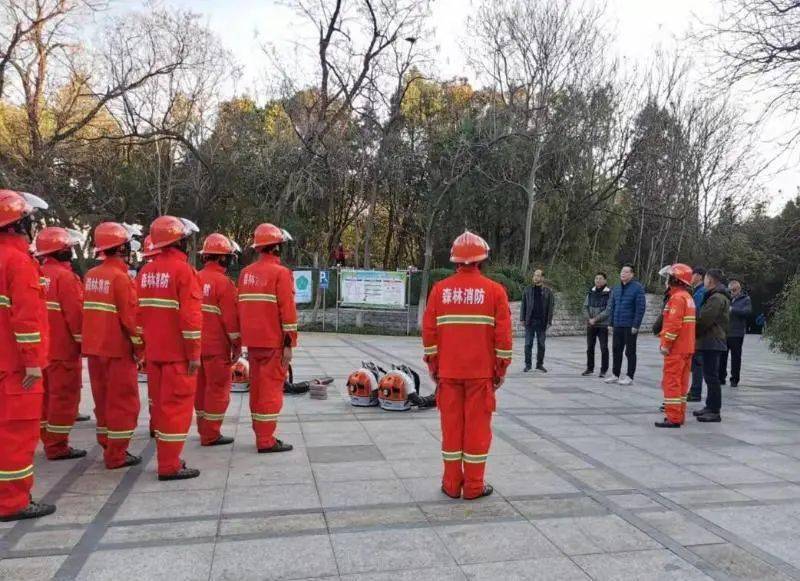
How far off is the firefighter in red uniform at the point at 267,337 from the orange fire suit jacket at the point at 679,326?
432cm

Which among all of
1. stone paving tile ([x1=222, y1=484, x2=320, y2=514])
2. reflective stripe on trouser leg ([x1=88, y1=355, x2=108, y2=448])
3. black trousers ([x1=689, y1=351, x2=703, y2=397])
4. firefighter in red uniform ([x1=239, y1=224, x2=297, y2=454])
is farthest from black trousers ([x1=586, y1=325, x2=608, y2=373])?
reflective stripe on trouser leg ([x1=88, y1=355, x2=108, y2=448])

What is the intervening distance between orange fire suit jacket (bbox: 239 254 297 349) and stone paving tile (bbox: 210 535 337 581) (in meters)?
2.20

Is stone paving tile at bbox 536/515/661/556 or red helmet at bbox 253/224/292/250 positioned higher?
red helmet at bbox 253/224/292/250

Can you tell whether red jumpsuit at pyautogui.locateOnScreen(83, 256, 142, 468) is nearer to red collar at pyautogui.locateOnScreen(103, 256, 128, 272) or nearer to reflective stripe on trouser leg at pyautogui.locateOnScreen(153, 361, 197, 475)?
red collar at pyautogui.locateOnScreen(103, 256, 128, 272)

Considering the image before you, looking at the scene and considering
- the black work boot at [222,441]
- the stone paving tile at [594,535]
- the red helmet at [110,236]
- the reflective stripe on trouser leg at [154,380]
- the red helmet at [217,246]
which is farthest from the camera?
the red helmet at [217,246]

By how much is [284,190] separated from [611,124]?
12.8 metres

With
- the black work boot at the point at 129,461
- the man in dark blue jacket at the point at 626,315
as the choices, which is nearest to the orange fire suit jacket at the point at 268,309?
the black work boot at the point at 129,461

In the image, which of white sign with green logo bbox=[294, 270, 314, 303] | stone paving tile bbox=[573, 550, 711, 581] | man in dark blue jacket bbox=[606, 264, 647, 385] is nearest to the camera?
stone paving tile bbox=[573, 550, 711, 581]

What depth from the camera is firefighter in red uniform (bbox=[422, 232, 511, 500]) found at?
4.55m

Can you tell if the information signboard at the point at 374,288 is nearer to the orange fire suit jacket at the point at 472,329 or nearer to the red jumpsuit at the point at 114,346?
the red jumpsuit at the point at 114,346

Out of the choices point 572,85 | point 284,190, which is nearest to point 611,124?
point 572,85

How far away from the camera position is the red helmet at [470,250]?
470 centimetres

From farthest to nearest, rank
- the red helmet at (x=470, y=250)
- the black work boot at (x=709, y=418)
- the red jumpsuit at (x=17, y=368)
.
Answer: the black work boot at (x=709, y=418) → the red helmet at (x=470, y=250) → the red jumpsuit at (x=17, y=368)

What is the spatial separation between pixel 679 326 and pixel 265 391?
471 cm
